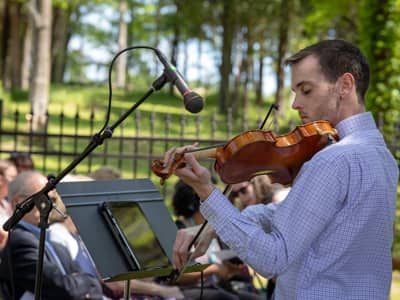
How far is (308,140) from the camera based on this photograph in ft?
9.48

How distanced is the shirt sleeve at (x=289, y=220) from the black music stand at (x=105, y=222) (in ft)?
3.08

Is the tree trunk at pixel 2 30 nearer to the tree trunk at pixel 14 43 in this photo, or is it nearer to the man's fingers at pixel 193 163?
the tree trunk at pixel 14 43

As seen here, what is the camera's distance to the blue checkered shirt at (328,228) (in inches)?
106

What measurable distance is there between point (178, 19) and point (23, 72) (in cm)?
720

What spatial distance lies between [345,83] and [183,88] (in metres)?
0.69

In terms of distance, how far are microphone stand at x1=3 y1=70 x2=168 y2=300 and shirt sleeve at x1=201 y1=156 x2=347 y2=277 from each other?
69 centimetres

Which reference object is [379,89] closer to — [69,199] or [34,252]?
[34,252]

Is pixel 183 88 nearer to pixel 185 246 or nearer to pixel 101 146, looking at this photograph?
pixel 185 246

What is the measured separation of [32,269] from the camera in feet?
15.7

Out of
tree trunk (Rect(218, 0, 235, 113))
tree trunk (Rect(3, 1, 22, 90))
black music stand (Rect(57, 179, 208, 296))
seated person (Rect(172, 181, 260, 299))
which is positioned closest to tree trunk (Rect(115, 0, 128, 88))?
tree trunk (Rect(3, 1, 22, 90))

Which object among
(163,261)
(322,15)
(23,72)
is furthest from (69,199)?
(23,72)

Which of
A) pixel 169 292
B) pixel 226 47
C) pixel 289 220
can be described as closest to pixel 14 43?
pixel 226 47

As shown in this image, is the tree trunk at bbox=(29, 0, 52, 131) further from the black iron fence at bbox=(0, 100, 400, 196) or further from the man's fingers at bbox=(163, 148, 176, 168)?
the man's fingers at bbox=(163, 148, 176, 168)

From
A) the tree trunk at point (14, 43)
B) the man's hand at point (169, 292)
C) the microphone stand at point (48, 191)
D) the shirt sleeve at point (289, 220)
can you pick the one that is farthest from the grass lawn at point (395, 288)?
the tree trunk at point (14, 43)
